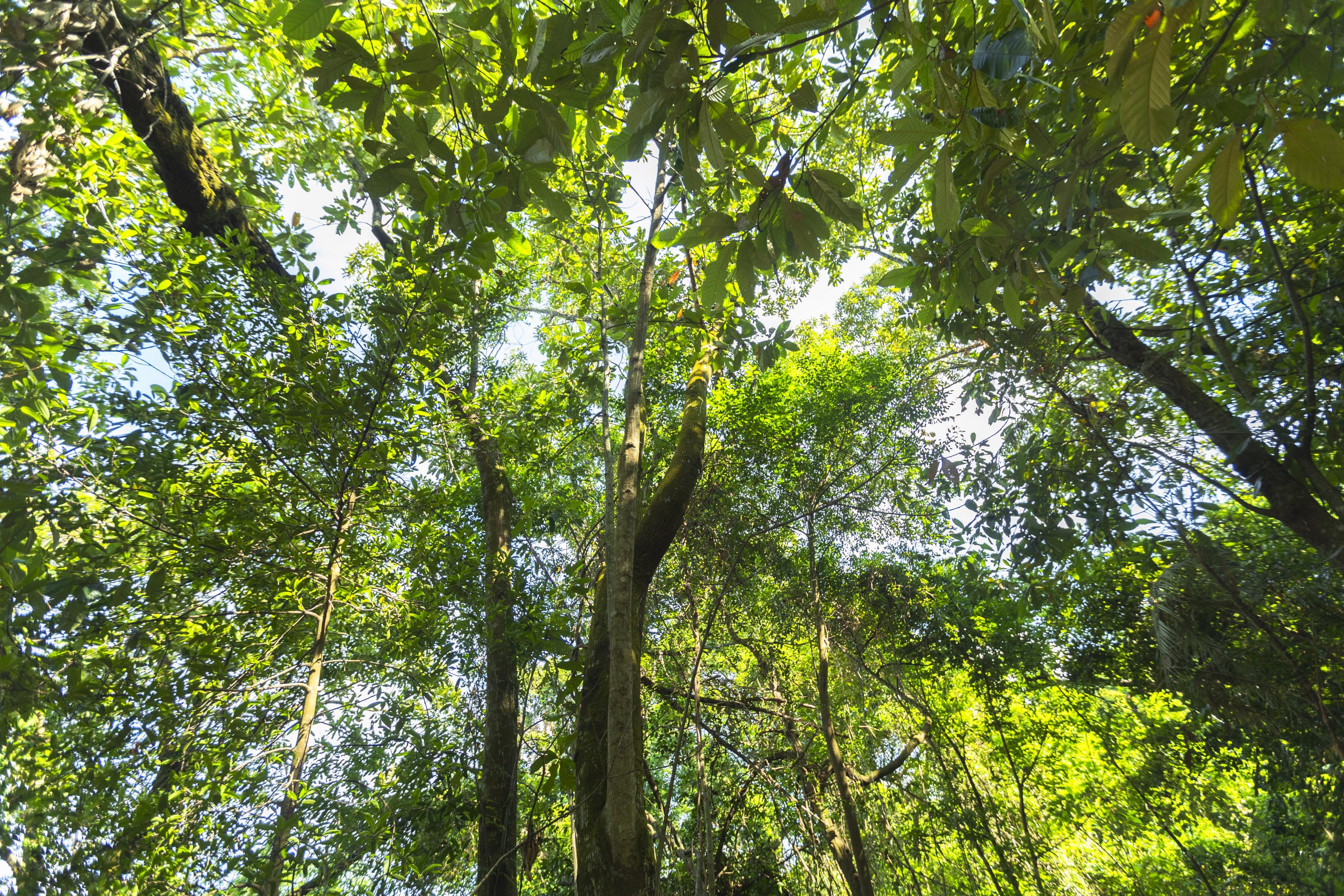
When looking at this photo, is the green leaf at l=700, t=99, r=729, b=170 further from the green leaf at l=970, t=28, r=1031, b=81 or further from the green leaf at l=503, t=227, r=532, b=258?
the green leaf at l=503, t=227, r=532, b=258

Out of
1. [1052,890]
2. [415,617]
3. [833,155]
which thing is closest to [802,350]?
[833,155]

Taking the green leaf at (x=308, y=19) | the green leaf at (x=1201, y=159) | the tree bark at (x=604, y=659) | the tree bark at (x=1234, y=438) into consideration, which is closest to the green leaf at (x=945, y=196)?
the green leaf at (x=1201, y=159)

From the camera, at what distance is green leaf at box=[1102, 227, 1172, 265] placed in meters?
1.16

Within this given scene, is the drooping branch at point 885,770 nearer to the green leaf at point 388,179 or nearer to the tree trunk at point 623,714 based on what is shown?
the tree trunk at point 623,714

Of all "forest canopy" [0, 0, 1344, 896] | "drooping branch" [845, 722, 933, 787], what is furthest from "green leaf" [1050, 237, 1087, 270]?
"drooping branch" [845, 722, 933, 787]

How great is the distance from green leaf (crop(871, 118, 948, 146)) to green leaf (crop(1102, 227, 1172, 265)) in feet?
1.61

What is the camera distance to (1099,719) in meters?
6.01

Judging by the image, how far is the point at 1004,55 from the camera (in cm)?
83

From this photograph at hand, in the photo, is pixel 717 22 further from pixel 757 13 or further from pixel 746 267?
pixel 746 267

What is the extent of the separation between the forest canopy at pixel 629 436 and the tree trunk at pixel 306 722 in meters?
0.02

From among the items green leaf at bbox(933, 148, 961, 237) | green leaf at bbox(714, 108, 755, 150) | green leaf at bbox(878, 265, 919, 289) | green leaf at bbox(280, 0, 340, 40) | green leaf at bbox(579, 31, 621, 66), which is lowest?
green leaf at bbox(933, 148, 961, 237)

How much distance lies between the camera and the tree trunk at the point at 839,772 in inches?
126

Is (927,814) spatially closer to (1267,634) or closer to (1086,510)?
(1086,510)

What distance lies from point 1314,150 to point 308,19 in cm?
147
